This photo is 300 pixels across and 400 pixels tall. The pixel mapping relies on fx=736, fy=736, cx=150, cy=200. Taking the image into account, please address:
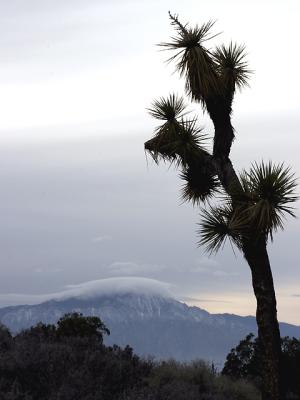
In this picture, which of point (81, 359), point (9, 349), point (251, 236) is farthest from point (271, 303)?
point (9, 349)

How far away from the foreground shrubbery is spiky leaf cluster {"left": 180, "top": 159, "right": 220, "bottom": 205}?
4666mm

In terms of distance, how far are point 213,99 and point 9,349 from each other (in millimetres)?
7797

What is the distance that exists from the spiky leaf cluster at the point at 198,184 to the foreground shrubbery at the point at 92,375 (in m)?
A: 4.67

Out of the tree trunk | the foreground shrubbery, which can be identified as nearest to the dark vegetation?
the tree trunk

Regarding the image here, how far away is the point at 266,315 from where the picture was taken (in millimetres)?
16828

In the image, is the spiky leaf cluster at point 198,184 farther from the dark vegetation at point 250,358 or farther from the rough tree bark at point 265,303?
the dark vegetation at point 250,358

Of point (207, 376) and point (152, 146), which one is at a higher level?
point (152, 146)

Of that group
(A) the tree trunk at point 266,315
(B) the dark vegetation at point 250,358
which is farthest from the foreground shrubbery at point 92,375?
(B) the dark vegetation at point 250,358

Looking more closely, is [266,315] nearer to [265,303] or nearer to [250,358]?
[265,303]

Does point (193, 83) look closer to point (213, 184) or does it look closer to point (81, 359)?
point (213, 184)

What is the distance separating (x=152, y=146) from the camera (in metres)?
19.4

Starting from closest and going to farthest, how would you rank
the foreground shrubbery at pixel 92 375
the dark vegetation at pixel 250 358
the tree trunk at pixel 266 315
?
the foreground shrubbery at pixel 92 375, the tree trunk at pixel 266 315, the dark vegetation at pixel 250 358

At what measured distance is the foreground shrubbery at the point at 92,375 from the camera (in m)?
13.5

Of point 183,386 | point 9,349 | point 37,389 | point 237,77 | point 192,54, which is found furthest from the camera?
point 237,77
